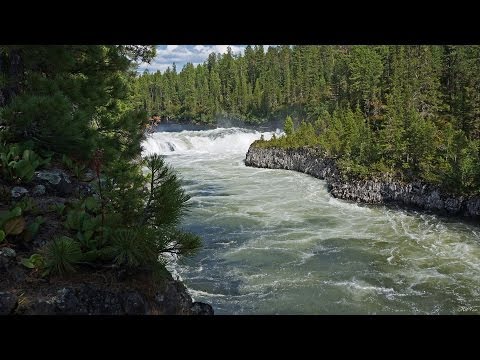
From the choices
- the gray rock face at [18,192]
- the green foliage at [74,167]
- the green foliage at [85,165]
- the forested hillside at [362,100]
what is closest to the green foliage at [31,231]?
the green foliage at [85,165]

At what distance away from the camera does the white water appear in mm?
14859

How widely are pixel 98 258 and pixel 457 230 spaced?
2134 centimetres

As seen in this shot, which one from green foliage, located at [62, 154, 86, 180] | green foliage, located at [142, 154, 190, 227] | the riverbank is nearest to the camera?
the riverbank

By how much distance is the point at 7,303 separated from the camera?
4441mm

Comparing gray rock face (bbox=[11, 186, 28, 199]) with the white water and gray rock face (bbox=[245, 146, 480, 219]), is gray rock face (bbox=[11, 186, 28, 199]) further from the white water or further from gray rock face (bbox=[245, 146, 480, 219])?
gray rock face (bbox=[245, 146, 480, 219])

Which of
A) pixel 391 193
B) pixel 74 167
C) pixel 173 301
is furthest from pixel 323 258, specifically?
pixel 173 301

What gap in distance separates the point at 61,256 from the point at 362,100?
52519 mm

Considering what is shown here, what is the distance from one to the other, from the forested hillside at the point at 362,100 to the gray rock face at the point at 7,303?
2599 cm

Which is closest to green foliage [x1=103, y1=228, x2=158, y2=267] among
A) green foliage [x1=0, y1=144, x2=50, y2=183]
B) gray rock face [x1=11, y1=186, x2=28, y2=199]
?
gray rock face [x1=11, y1=186, x2=28, y2=199]

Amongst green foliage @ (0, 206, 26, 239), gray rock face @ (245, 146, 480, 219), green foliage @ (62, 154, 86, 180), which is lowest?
gray rock face @ (245, 146, 480, 219)

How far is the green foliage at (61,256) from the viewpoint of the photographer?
205 inches

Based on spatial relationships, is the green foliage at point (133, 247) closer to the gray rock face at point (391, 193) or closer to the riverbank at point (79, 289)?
the riverbank at point (79, 289)

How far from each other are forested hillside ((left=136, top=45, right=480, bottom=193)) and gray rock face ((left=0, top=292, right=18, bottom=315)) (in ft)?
85.3

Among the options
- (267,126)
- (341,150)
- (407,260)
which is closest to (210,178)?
(341,150)
